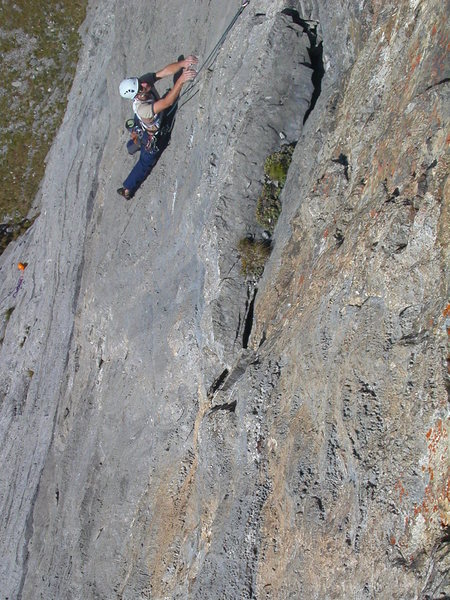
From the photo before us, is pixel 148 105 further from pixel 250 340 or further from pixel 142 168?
pixel 250 340

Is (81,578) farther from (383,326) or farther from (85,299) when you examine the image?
(383,326)

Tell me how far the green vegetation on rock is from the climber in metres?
10.4

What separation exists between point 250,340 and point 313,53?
540 cm

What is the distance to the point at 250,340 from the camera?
10375mm

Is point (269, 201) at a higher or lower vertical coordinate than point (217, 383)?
higher

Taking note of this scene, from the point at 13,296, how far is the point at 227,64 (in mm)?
12788

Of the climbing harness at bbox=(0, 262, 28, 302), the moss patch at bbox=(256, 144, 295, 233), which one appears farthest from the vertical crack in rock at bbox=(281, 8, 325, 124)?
the climbing harness at bbox=(0, 262, 28, 302)

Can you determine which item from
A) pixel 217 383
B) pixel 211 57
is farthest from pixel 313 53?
pixel 217 383

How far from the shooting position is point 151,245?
13.3m

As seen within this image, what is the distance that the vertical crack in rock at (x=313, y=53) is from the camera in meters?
10.8

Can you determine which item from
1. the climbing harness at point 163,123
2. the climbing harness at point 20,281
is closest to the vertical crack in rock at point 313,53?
the climbing harness at point 163,123

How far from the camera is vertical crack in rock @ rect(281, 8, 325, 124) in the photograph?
35.3 feet

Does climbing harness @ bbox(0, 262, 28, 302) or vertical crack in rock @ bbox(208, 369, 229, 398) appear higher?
climbing harness @ bbox(0, 262, 28, 302)

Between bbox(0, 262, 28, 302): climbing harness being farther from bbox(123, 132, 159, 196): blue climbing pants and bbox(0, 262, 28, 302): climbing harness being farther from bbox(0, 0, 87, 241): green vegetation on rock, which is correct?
bbox(123, 132, 159, 196): blue climbing pants
